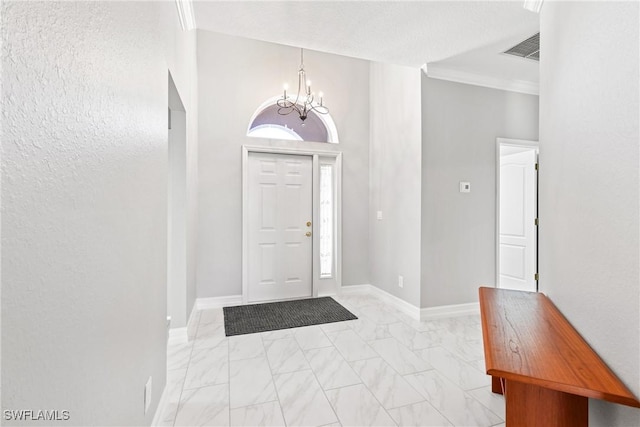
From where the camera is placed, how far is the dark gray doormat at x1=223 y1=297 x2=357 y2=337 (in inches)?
122

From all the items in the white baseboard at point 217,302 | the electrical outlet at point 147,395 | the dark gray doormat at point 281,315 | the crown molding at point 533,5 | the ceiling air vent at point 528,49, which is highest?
the ceiling air vent at point 528,49

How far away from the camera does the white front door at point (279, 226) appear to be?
3.91 m

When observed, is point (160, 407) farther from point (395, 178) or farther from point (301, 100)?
point (301, 100)

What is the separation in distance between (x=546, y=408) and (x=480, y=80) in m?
3.36

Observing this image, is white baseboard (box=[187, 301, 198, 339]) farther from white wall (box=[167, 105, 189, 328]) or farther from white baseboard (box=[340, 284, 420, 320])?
white baseboard (box=[340, 284, 420, 320])

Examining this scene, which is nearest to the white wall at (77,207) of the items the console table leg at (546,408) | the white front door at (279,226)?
the console table leg at (546,408)

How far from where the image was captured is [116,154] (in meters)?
1.02

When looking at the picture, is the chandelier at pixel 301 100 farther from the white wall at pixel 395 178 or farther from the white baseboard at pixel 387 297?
the white baseboard at pixel 387 297

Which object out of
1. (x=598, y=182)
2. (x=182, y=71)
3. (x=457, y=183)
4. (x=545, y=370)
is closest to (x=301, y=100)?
(x=182, y=71)

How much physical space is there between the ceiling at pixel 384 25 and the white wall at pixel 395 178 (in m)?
0.63

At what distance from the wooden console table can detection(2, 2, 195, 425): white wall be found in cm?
119

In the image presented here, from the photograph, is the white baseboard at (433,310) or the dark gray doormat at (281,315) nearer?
the dark gray doormat at (281,315)

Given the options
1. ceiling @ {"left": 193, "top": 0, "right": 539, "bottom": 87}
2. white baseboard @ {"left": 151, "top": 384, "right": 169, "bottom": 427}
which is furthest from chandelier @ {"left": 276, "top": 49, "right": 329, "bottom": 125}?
white baseboard @ {"left": 151, "top": 384, "right": 169, "bottom": 427}

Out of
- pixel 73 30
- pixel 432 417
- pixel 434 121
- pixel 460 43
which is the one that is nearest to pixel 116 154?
pixel 73 30
